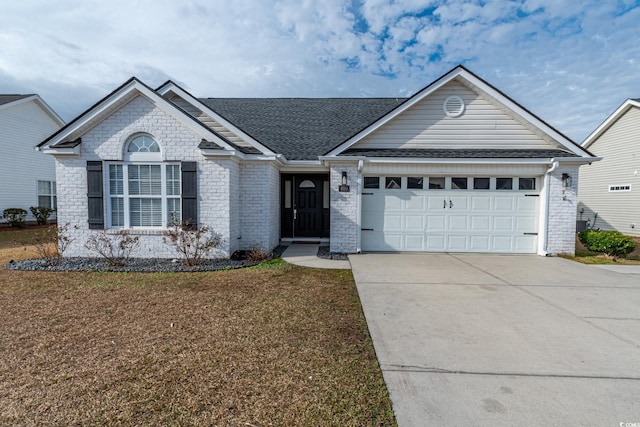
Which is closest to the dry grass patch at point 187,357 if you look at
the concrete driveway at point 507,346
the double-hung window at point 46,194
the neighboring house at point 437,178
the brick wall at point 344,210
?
the concrete driveway at point 507,346

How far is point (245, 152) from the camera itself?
8.77m

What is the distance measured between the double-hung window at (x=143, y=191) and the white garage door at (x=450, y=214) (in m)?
5.30

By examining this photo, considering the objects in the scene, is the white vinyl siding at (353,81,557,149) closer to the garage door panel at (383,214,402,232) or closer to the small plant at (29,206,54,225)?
the garage door panel at (383,214,402,232)

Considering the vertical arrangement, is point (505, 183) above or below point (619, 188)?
below

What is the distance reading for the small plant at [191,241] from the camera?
7684 millimetres

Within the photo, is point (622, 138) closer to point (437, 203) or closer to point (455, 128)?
point (455, 128)

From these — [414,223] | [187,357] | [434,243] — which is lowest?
[187,357]

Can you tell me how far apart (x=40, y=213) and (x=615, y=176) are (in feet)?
96.6

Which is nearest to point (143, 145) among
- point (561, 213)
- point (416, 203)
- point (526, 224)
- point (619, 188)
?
point (416, 203)

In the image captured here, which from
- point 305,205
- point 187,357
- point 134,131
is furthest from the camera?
point 305,205

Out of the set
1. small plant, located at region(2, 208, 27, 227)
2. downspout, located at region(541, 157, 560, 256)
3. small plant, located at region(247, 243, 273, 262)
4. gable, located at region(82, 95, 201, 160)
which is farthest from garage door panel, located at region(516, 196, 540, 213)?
small plant, located at region(2, 208, 27, 227)

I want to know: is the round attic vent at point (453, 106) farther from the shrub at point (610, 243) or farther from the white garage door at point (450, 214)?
the shrub at point (610, 243)

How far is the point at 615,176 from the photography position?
50.5ft

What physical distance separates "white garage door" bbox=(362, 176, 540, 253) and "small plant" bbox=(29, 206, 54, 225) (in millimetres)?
17617
